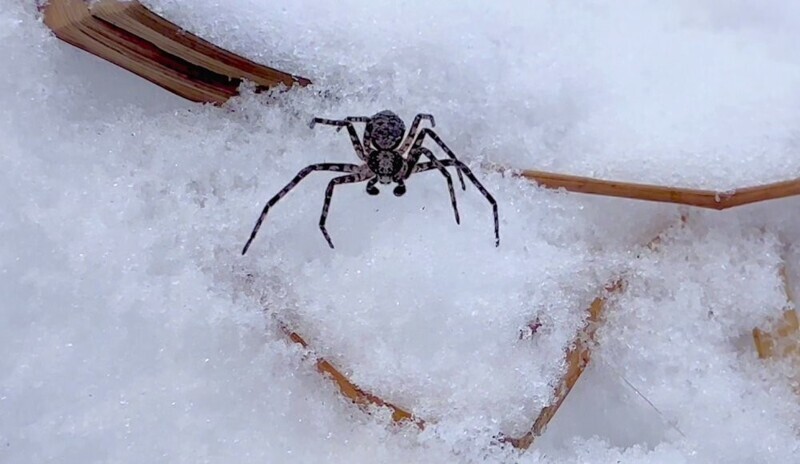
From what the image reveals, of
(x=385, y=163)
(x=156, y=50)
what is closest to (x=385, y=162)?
(x=385, y=163)

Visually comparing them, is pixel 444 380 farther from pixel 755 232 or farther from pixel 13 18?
pixel 13 18

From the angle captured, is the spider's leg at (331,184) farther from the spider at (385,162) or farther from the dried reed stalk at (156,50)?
the dried reed stalk at (156,50)

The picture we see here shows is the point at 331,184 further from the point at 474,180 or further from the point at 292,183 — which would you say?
the point at 474,180

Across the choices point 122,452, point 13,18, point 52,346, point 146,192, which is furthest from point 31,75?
point 122,452

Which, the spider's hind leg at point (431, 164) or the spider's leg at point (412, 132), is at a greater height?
the spider's leg at point (412, 132)

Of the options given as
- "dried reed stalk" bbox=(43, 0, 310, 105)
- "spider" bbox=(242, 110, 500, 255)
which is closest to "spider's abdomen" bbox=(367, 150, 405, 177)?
"spider" bbox=(242, 110, 500, 255)

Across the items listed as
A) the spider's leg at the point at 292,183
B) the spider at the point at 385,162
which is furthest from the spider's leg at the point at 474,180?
the spider's leg at the point at 292,183
